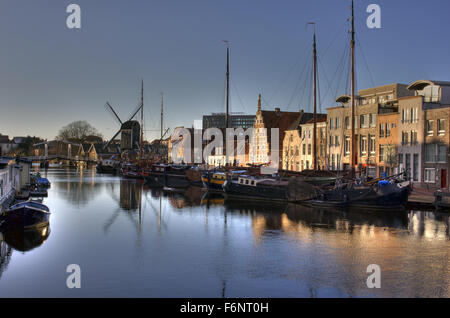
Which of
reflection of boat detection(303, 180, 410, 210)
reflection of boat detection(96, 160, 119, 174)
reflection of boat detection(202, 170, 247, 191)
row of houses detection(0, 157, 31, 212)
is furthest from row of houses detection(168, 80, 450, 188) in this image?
reflection of boat detection(96, 160, 119, 174)

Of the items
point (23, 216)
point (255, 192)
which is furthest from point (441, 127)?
point (23, 216)

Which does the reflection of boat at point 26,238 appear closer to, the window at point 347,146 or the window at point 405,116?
the window at point 405,116

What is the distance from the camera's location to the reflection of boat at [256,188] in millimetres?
55797

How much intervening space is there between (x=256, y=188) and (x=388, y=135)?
21719mm

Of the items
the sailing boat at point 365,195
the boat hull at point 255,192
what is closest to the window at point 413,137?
the sailing boat at point 365,195

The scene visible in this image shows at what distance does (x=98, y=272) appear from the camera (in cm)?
2320

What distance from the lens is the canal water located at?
20.3m

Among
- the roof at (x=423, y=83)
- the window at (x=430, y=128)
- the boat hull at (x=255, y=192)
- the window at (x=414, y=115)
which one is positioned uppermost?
the roof at (x=423, y=83)

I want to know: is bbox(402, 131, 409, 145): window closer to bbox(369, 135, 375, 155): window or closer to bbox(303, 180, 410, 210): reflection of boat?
bbox(369, 135, 375, 155): window

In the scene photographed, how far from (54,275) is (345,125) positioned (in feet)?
199

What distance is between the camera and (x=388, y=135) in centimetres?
6656

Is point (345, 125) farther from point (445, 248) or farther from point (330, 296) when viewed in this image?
point (330, 296)

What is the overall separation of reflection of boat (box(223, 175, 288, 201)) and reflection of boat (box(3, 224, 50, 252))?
28.0 metres

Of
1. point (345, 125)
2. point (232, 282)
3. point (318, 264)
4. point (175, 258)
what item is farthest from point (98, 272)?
point (345, 125)
